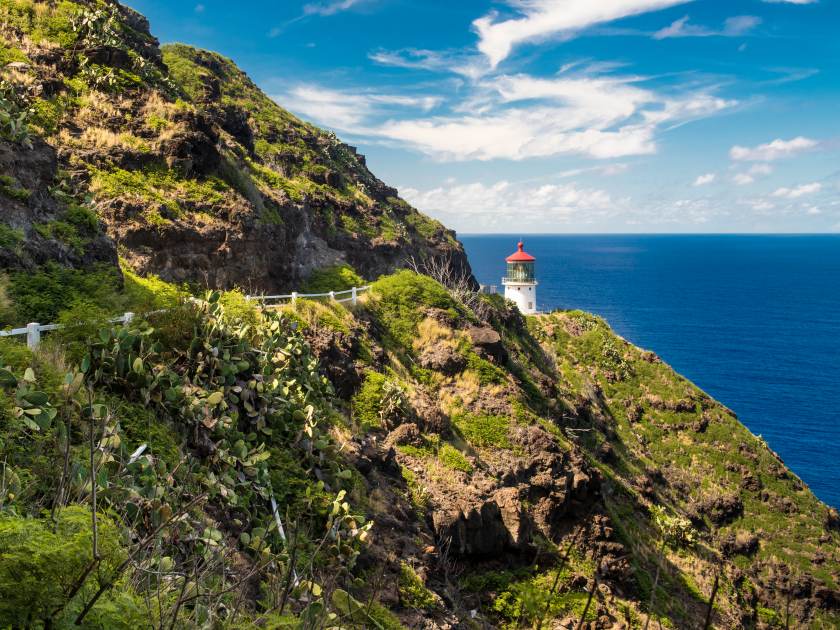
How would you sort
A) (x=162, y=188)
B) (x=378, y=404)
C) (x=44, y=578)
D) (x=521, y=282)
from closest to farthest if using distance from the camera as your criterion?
(x=44, y=578)
(x=378, y=404)
(x=162, y=188)
(x=521, y=282)

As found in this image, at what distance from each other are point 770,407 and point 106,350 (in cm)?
7814

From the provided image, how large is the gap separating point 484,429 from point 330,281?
17.0 meters

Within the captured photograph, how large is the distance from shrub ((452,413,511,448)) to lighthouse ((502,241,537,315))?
136 ft

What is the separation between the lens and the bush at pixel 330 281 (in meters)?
32.9

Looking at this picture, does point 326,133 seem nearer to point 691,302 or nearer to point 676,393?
point 676,393

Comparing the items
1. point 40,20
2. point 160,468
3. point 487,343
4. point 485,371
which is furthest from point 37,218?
point 40,20

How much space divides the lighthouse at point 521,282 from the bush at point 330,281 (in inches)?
1189

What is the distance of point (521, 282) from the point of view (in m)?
62.0

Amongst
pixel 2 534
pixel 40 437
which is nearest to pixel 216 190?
pixel 40 437

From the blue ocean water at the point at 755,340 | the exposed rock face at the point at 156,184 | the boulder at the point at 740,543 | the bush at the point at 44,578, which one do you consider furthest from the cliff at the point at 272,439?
the blue ocean water at the point at 755,340

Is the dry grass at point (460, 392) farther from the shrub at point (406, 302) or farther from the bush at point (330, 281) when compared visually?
the bush at point (330, 281)

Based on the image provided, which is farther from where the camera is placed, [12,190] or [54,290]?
[12,190]

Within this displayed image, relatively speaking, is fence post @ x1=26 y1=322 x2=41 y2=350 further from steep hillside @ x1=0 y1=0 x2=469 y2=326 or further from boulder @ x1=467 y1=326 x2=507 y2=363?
boulder @ x1=467 y1=326 x2=507 y2=363

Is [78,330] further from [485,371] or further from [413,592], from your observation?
[485,371]
